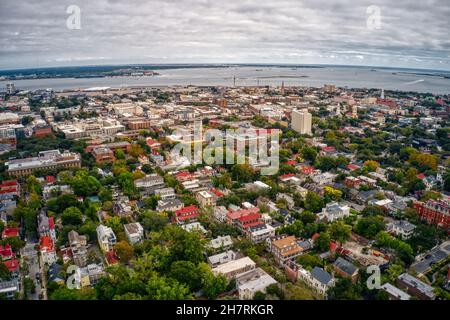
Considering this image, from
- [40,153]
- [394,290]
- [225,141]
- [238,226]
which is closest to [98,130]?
[40,153]

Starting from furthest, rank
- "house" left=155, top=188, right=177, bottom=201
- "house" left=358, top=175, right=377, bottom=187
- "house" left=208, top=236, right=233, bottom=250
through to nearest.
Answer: "house" left=358, top=175, right=377, bottom=187
"house" left=155, top=188, right=177, bottom=201
"house" left=208, top=236, right=233, bottom=250

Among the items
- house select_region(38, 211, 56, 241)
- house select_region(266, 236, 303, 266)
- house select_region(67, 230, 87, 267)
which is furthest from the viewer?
house select_region(38, 211, 56, 241)

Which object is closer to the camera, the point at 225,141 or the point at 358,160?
the point at 358,160

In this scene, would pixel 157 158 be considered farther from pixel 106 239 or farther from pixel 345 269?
pixel 345 269

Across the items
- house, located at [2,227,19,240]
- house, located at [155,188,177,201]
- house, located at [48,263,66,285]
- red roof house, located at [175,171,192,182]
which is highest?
red roof house, located at [175,171,192,182]

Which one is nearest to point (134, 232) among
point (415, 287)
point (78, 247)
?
point (78, 247)

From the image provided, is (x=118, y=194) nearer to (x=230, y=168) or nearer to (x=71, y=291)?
(x=230, y=168)

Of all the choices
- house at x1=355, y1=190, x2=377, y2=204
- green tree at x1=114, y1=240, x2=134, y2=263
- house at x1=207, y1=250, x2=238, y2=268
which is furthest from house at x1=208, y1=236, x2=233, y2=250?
house at x1=355, y1=190, x2=377, y2=204

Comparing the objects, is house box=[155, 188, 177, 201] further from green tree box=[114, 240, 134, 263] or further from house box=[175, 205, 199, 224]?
green tree box=[114, 240, 134, 263]
